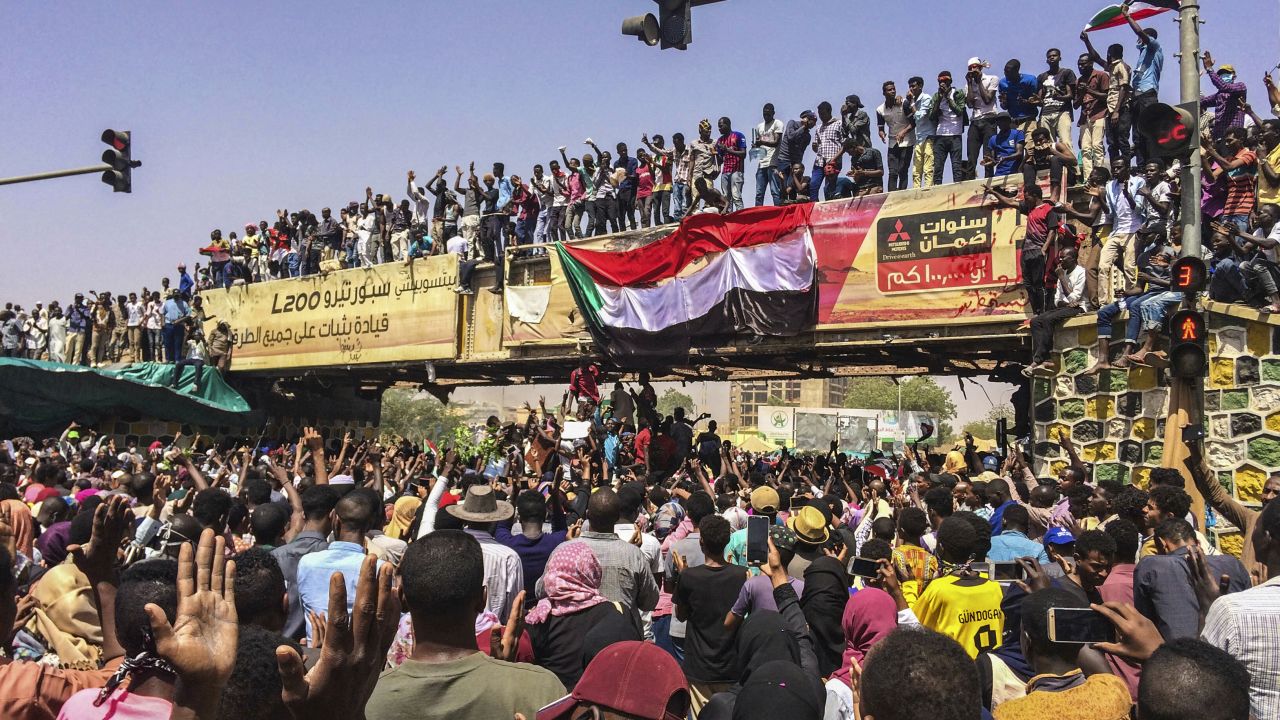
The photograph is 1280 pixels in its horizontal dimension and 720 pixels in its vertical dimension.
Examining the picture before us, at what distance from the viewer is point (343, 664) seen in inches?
92.4

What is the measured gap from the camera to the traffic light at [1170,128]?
7832mm

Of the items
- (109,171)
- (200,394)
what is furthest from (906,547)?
(200,394)

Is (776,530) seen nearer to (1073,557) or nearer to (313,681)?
(1073,557)

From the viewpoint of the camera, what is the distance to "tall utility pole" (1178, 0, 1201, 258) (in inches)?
319

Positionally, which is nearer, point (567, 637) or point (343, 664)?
point (343, 664)

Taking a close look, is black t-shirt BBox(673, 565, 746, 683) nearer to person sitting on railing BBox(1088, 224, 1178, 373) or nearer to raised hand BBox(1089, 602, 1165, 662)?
raised hand BBox(1089, 602, 1165, 662)

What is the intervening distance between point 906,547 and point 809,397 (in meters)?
91.1

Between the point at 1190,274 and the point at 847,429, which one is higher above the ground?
the point at 1190,274

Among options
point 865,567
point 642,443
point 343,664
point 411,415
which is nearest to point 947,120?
point 642,443

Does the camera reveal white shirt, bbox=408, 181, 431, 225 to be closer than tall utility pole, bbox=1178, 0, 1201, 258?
No

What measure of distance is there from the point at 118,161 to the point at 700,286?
8.17 meters

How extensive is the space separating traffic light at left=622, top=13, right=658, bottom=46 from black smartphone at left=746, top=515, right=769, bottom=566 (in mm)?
3403

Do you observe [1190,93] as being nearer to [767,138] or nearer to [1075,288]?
[1075,288]

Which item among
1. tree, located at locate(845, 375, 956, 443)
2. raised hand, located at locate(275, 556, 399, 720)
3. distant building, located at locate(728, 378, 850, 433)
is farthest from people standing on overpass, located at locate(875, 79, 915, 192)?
distant building, located at locate(728, 378, 850, 433)
